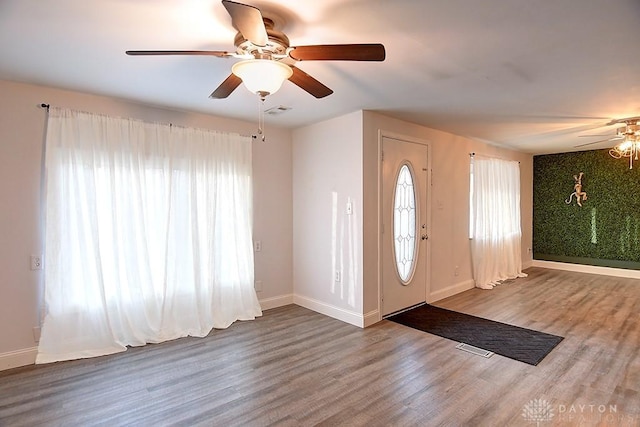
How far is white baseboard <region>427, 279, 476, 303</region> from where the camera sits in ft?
16.0

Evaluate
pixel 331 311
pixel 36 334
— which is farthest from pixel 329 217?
pixel 36 334

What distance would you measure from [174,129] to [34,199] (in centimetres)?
140

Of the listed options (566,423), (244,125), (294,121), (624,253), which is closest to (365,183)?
(294,121)

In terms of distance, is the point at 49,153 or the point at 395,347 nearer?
the point at 49,153

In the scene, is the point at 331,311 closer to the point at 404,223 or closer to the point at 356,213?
the point at 356,213

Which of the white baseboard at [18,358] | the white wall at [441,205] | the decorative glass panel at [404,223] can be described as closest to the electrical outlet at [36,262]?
the white baseboard at [18,358]

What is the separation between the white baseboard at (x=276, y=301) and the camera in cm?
454

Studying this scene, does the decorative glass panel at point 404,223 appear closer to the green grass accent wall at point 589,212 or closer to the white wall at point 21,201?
the white wall at point 21,201

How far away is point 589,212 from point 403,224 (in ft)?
15.4

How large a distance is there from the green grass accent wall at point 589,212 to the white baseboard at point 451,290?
9.28ft

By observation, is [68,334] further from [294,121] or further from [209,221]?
[294,121]

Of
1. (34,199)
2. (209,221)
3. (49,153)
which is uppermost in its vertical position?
(49,153)

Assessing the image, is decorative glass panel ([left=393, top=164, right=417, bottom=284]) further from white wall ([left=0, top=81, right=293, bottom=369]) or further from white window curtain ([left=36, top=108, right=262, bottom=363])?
white wall ([left=0, top=81, right=293, bottom=369])

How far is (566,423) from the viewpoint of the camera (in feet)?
7.16
